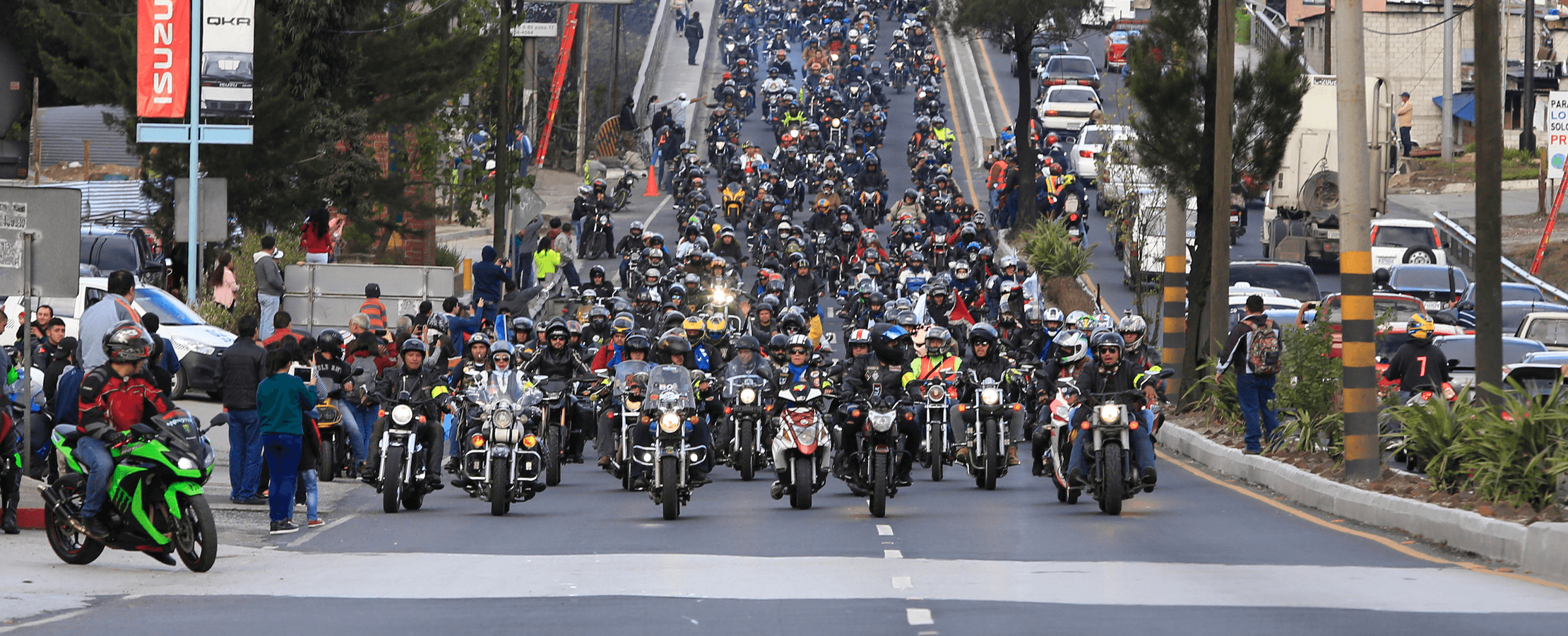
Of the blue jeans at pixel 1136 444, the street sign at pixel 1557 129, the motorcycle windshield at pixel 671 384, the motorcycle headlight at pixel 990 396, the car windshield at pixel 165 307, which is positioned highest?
the street sign at pixel 1557 129

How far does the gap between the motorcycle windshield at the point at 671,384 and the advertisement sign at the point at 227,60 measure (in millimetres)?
10452

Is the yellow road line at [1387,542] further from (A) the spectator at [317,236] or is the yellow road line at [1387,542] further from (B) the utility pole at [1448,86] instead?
(B) the utility pole at [1448,86]

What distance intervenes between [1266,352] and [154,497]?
39.7 feet

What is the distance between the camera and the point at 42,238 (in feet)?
52.7

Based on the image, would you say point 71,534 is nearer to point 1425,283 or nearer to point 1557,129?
point 1425,283

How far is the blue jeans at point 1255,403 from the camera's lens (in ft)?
71.3

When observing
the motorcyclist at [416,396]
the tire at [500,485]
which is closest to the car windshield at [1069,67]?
the motorcyclist at [416,396]

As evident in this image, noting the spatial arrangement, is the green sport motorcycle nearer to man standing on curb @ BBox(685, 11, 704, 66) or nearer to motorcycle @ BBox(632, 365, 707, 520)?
motorcycle @ BBox(632, 365, 707, 520)

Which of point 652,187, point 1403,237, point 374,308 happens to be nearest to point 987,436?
point 374,308

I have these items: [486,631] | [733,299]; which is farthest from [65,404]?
[733,299]

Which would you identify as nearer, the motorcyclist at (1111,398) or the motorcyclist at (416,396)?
the motorcyclist at (1111,398)

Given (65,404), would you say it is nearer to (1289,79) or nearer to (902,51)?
(1289,79)

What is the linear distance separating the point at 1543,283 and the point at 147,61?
26.2 metres

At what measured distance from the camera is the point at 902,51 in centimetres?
7600
